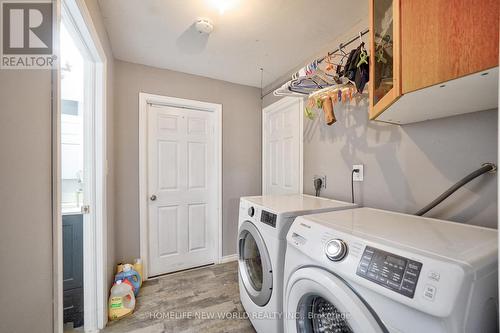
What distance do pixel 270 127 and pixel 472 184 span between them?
192 centimetres

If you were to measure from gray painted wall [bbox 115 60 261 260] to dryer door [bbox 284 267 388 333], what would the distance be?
5.63 feet

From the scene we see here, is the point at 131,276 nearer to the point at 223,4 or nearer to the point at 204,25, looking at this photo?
the point at 204,25

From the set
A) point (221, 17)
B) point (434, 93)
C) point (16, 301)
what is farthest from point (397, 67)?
point (16, 301)

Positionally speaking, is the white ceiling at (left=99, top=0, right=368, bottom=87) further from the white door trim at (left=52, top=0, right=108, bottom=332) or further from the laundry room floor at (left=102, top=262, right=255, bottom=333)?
the laundry room floor at (left=102, top=262, right=255, bottom=333)

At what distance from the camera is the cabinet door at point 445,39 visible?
59cm

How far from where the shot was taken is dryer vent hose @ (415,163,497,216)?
3.10ft

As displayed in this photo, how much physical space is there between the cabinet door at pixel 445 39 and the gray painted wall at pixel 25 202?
1.28 m

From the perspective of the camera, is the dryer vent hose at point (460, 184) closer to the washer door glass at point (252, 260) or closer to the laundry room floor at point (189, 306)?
the washer door glass at point (252, 260)

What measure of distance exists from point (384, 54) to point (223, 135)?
1847 mm

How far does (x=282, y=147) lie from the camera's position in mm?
2439

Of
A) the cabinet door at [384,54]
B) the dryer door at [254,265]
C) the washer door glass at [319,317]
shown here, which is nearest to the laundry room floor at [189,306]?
the dryer door at [254,265]

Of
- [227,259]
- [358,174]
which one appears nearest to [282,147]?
[358,174]

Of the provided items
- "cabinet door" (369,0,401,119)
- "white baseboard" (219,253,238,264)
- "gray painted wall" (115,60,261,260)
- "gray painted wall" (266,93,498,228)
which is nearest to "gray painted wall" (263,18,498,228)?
"gray painted wall" (266,93,498,228)

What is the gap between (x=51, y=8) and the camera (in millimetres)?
803
